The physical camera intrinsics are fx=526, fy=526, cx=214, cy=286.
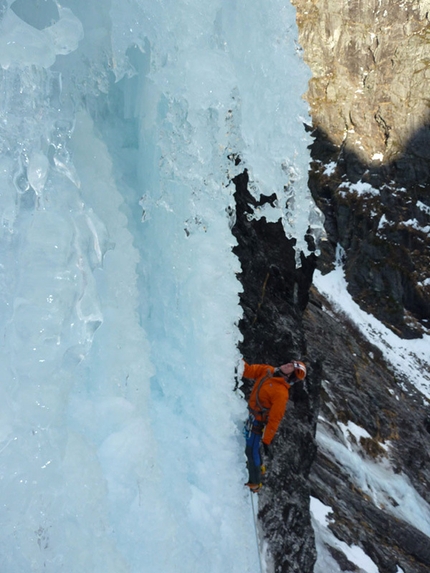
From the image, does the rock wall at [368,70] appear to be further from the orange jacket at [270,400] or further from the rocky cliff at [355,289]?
the orange jacket at [270,400]

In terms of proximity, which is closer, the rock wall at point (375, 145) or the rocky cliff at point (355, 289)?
the rocky cliff at point (355, 289)

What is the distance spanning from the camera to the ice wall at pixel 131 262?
2.45 meters

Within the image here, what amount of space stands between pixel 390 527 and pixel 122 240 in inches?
403

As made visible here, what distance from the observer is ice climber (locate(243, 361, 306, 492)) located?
15.6ft

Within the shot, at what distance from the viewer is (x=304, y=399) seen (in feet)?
26.0

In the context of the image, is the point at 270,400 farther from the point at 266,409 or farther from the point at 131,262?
the point at 131,262

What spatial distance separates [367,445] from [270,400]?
34.2 ft

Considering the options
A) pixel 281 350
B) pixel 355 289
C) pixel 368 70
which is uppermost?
pixel 368 70

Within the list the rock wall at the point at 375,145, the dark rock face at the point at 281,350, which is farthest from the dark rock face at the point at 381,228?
the dark rock face at the point at 281,350

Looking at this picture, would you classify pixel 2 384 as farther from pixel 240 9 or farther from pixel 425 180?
pixel 425 180

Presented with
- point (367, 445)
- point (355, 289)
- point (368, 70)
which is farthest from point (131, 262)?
point (368, 70)

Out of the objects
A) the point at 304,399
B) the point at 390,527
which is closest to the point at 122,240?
the point at 304,399

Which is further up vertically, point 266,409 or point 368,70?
point 368,70

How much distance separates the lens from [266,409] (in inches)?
195
